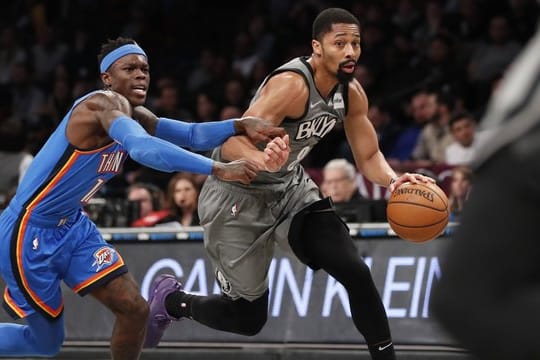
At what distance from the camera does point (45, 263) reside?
5.30m

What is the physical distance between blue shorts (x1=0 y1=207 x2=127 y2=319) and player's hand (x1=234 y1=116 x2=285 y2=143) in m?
0.95

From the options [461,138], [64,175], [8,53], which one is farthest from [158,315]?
[8,53]

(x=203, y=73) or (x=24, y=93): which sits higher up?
(x=203, y=73)

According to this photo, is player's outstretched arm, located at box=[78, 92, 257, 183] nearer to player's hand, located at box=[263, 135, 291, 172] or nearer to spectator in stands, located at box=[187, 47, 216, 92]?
player's hand, located at box=[263, 135, 291, 172]

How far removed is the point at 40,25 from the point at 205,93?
161 inches

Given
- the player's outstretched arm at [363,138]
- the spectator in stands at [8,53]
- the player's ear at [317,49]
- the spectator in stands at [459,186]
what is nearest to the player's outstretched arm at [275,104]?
the player's ear at [317,49]

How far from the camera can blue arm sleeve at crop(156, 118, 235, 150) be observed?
5.29m

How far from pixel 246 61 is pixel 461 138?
4284 millimetres

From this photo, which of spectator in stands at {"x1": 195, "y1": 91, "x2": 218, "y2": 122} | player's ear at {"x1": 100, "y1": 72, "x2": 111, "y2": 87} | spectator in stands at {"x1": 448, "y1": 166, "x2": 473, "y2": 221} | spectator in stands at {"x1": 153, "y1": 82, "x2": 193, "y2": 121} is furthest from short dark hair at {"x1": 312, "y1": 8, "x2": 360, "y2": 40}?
spectator in stands at {"x1": 195, "y1": 91, "x2": 218, "y2": 122}

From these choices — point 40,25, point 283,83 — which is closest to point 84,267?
point 283,83

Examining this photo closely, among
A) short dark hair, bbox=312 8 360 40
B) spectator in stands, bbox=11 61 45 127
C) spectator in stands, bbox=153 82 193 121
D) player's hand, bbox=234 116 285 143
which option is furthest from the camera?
spectator in stands, bbox=11 61 45 127

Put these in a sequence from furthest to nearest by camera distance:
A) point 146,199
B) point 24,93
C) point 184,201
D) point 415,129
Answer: point 24,93, point 415,129, point 146,199, point 184,201

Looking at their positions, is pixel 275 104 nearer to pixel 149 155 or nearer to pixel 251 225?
pixel 251 225

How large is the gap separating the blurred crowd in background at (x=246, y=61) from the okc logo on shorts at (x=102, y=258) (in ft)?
11.1
